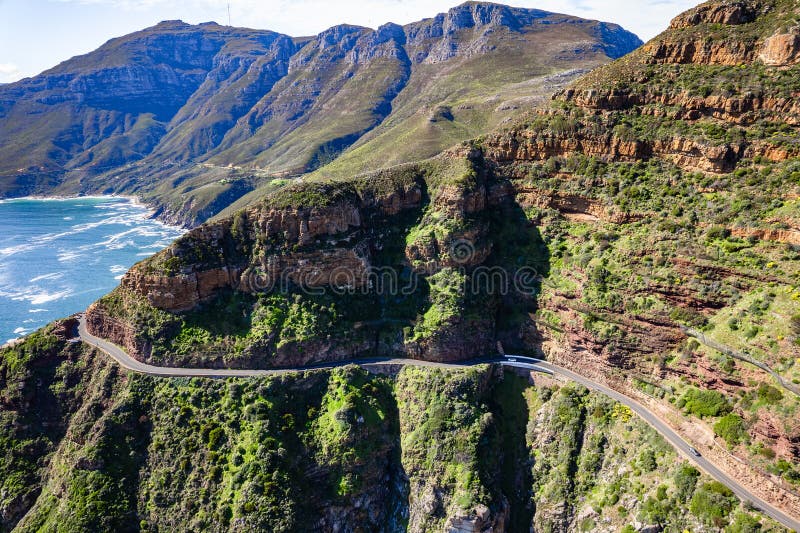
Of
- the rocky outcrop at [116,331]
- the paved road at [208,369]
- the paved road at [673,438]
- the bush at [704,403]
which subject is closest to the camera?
the paved road at [673,438]

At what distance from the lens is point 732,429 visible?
1917 inches

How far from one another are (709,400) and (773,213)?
24.2 m

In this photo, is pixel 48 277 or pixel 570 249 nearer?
pixel 570 249

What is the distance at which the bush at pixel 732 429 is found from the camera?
4819cm

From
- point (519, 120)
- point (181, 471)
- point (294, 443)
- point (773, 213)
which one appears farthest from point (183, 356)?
point (773, 213)

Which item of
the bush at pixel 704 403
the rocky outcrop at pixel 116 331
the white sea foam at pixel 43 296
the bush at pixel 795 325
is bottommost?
the white sea foam at pixel 43 296

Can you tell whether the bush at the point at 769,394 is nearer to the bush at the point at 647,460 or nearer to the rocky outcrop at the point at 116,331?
the bush at the point at 647,460

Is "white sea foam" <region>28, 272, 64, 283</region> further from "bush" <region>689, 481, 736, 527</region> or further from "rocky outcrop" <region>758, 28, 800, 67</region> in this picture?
"rocky outcrop" <region>758, 28, 800, 67</region>

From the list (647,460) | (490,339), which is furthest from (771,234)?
(490,339)

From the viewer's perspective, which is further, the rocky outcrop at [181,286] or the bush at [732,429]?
the rocky outcrop at [181,286]

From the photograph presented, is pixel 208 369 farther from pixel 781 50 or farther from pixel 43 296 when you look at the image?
pixel 43 296

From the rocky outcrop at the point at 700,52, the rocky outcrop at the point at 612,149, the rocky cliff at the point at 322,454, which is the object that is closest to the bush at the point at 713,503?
the rocky cliff at the point at 322,454

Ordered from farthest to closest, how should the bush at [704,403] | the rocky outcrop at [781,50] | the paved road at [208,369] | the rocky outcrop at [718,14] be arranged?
the paved road at [208,369]
the rocky outcrop at [718,14]
the rocky outcrop at [781,50]
the bush at [704,403]

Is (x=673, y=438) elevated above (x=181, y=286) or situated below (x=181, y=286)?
below
